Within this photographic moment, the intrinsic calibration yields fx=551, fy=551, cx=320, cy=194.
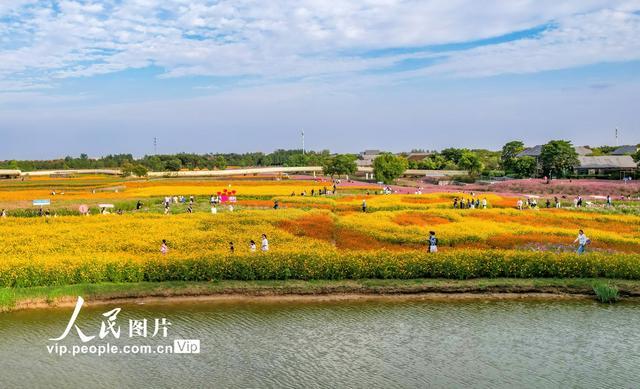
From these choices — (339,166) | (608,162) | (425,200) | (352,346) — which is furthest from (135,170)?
(352,346)

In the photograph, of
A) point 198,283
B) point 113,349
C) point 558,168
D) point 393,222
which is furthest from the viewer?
point 558,168

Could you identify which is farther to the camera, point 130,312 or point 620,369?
point 130,312

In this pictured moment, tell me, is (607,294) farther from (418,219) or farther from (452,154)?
(452,154)

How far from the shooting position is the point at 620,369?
667 inches

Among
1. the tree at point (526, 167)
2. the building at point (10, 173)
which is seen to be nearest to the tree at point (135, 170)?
the building at point (10, 173)

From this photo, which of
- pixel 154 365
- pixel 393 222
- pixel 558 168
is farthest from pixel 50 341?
pixel 558 168

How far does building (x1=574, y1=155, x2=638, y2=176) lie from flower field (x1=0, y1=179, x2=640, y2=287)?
56.6 m

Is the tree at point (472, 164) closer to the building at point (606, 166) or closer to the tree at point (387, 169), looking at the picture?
the building at point (606, 166)

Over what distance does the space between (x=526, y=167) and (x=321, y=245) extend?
78107mm

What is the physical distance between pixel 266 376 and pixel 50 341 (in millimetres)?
8640

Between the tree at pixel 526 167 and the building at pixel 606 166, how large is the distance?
698 centimetres

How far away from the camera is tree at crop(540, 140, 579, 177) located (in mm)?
94688

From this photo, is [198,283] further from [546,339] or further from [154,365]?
[546,339]

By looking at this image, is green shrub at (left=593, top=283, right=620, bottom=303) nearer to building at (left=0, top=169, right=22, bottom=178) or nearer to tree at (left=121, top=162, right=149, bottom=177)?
tree at (left=121, top=162, right=149, bottom=177)
